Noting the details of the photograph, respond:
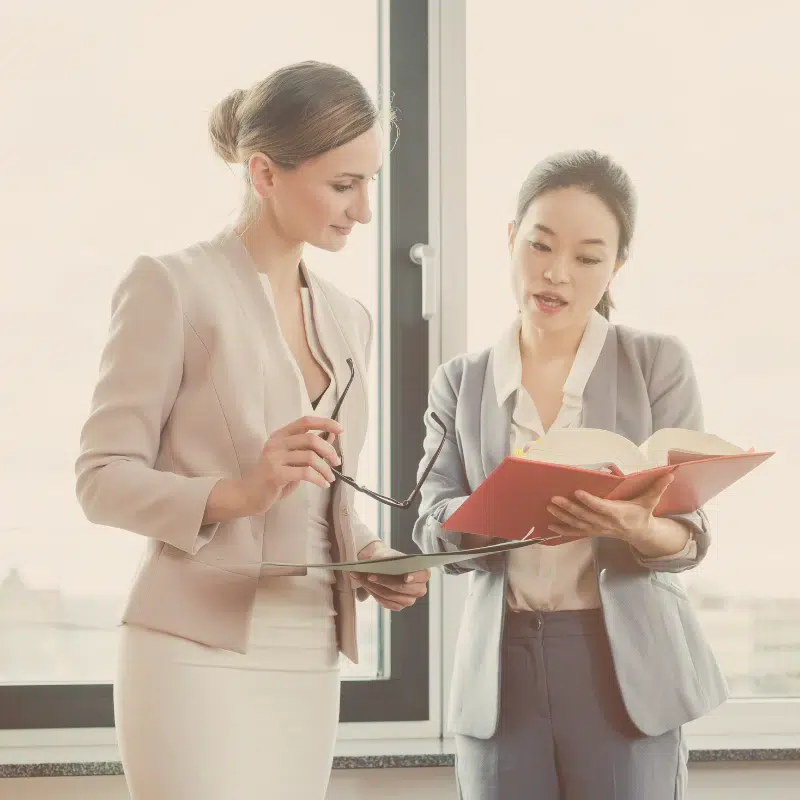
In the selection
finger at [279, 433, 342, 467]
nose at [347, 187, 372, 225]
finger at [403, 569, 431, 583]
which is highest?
nose at [347, 187, 372, 225]

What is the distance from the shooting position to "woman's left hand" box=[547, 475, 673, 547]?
112 cm

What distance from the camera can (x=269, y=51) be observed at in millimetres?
2062

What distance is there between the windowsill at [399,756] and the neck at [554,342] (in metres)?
0.84

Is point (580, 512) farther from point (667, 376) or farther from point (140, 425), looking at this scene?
point (140, 425)

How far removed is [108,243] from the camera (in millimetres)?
1990

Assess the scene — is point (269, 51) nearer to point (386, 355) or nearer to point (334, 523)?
point (386, 355)

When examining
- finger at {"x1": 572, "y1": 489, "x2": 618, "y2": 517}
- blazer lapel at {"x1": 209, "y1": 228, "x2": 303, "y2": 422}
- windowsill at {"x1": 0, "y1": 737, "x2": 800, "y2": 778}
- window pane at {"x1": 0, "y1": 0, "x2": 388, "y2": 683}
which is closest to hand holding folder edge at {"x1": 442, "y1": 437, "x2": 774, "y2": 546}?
finger at {"x1": 572, "y1": 489, "x2": 618, "y2": 517}

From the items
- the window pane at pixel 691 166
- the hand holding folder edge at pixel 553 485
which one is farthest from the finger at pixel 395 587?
the window pane at pixel 691 166

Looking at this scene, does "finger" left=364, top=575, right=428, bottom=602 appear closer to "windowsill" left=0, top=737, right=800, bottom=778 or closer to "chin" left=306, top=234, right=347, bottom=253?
"chin" left=306, top=234, right=347, bottom=253

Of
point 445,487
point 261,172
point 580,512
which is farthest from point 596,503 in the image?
point 261,172

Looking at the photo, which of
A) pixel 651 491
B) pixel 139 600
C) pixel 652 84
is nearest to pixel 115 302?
pixel 139 600

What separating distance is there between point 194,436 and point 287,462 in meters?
0.16

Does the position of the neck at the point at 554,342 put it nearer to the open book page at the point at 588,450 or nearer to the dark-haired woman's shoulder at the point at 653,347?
the dark-haired woman's shoulder at the point at 653,347

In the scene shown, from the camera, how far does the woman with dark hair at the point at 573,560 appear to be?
1.27 meters
